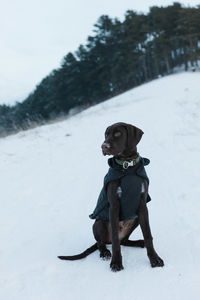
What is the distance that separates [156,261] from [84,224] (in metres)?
1.35

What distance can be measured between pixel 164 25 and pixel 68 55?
14159 millimetres

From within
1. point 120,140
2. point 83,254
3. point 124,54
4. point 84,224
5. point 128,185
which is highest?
point 124,54

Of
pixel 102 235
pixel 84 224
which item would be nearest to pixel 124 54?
pixel 84 224

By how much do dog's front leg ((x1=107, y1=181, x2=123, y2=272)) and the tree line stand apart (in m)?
31.3

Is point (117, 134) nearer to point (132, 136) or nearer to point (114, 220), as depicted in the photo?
point (132, 136)

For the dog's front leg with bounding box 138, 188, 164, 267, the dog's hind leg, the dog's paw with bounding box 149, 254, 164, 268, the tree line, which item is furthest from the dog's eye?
the tree line

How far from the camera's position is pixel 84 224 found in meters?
3.59

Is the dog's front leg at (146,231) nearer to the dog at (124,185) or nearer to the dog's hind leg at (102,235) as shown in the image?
the dog at (124,185)

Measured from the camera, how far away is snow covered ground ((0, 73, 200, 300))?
2277 mm

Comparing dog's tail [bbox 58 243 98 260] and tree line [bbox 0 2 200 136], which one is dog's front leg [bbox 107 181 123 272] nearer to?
dog's tail [bbox 58 243 98 260]

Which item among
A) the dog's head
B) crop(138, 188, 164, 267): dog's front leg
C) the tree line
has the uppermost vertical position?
the tree line

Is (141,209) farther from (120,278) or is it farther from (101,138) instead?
(101,138)

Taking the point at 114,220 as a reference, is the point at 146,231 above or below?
below

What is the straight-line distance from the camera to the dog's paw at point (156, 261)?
2428 mm
